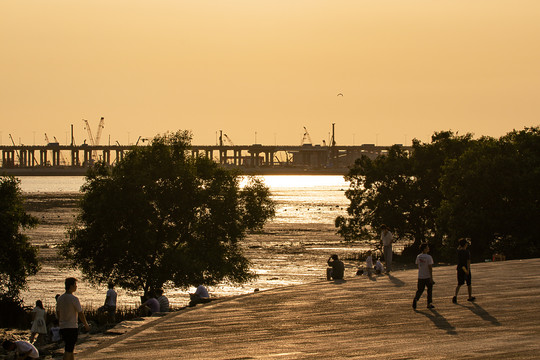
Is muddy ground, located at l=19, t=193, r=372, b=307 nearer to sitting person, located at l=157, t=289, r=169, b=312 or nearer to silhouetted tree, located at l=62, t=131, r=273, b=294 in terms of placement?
silhouetted tree, located at l=62, t=131, r=273, b=294

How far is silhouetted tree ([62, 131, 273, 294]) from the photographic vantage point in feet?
136

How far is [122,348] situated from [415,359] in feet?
20.1

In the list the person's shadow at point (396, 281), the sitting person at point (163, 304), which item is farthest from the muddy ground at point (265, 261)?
the person's shadow at point (396, 281)

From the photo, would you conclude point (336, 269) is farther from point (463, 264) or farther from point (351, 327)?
point (351, 327)

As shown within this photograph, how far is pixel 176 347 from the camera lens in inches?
650

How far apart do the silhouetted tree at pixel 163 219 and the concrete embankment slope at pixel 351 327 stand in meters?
18.5

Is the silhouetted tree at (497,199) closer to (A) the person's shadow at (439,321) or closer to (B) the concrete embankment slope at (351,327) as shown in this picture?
(B) the concrete embankment slope at (351,327)

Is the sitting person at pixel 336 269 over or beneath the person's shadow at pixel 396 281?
over

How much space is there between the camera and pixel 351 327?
59.1 feet

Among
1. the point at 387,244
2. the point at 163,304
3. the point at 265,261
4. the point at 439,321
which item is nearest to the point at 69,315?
the point at 439,321

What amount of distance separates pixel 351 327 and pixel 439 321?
6.68 ft

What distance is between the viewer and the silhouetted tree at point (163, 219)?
4159 cm

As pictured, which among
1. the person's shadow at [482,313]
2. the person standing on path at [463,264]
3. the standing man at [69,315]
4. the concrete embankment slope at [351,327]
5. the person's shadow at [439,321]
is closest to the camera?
the concrete embankment slope at [351,327]

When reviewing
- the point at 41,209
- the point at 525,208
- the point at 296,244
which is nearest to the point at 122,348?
the point at 525,208
